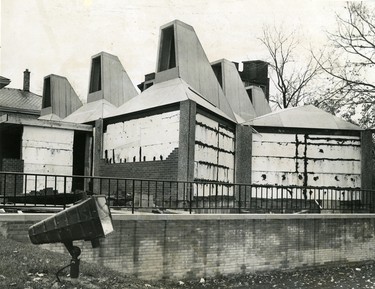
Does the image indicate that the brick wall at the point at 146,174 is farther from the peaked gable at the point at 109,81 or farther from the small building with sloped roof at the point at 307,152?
the peaked gable at the point at 109,81

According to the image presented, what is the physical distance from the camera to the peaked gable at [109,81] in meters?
24.4

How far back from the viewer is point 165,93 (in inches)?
677

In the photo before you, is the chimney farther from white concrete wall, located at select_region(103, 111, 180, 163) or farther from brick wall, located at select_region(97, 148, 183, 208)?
brick wall, located at select_region(97, 148, 183, 208)

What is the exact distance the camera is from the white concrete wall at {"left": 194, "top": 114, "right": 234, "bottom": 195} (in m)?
15.9

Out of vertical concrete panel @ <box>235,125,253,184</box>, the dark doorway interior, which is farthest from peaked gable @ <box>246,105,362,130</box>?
the dark doorway interior

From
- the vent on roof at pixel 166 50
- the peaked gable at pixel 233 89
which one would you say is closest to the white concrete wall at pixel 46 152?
the vent on roof at pixel 166 50

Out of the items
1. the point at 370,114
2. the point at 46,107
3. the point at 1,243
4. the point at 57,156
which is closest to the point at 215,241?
the point at 1,243

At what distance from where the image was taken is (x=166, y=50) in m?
19.2

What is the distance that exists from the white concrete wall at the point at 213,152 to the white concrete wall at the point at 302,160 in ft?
4.51

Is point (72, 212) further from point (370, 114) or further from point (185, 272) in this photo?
point (370, 114)

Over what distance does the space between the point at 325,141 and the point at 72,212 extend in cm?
1613

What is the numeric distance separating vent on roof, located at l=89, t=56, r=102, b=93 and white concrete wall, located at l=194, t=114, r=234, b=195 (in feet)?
32.8

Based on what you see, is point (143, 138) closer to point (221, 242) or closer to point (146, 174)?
point (146, 174)

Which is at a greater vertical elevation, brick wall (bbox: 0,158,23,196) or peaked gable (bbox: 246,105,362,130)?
peaked gable (bbox: 246,105,362,130)
